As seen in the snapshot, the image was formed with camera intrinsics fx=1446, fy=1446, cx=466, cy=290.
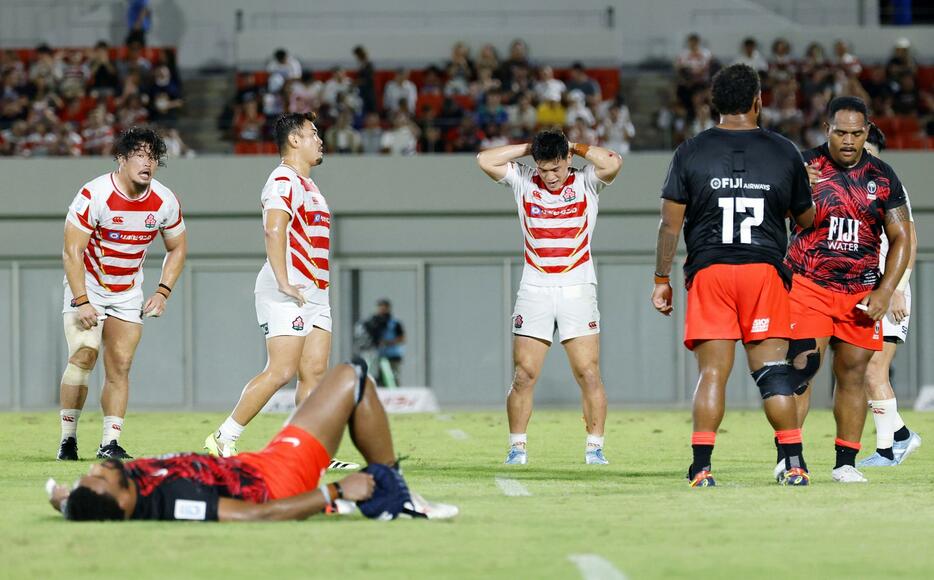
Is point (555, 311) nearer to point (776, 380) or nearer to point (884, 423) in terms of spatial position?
point (884, 423)

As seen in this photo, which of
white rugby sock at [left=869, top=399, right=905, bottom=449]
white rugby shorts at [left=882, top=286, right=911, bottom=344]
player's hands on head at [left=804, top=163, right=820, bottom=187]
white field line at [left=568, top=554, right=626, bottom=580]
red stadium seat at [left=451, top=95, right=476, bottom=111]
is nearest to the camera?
white field line at [left=568, top=554, right=626, bottom=580]

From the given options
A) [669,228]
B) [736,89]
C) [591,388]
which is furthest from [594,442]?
[736,89]

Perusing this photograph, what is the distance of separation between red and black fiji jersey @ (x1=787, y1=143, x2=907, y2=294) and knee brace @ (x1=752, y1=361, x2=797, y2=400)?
1.05 m

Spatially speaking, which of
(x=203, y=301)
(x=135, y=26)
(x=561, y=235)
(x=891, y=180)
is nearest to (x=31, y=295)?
(x=203, y=301)

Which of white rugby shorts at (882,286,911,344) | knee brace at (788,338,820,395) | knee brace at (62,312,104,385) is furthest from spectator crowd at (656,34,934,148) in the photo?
knee brace at (788,338,820,395)

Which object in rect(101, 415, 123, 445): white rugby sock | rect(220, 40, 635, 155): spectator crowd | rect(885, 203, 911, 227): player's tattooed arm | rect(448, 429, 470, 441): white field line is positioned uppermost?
rect(220, 40, 635, 155): spectator crowd

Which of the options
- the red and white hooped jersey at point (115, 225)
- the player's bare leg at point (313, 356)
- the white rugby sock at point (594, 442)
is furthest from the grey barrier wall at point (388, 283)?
the player's bare leg at point (313, 356)

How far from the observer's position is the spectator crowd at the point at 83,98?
24.0m

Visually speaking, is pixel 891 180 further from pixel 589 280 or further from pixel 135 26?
pixel 135 26

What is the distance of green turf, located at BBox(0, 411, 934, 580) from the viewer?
4965mm

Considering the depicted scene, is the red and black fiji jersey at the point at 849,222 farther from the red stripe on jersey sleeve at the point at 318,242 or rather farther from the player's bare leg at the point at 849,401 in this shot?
the red stripe on jersey sleeve at the point at 318,242

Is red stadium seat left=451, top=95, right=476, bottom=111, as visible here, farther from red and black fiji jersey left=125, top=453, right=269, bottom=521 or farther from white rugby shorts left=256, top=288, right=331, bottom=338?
red and black fiji jersey left=125, top=453, right=269, bottom=521

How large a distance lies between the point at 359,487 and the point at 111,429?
197 inches

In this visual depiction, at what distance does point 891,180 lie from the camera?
8.63 m
